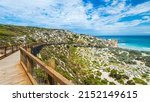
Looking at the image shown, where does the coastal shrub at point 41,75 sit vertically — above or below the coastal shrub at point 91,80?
above

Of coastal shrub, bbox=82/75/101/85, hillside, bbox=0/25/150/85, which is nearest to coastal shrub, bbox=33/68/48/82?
hillside, bbox=0/25/150/85

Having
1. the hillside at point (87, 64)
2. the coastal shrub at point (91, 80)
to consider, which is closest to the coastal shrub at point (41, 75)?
the hillside at point (87, 64)

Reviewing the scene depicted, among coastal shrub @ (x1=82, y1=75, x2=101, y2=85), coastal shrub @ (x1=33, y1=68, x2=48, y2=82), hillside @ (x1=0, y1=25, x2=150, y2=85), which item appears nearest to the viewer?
coastal shrub @ (x1=33, y1=68, x2=48, y2=82)

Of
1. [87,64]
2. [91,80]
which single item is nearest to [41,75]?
[91,80]

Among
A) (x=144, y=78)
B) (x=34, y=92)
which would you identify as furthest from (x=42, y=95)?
(x=144, y=78)

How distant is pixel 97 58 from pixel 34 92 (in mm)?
72868

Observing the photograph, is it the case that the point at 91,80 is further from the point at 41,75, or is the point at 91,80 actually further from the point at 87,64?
the point at 41,75

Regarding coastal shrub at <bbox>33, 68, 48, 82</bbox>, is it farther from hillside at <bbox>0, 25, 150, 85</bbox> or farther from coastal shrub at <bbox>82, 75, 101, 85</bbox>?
coastal shrub at <bbox>82, 75, 101, 85</bbox>

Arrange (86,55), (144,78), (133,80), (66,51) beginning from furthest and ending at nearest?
(86,55) < (66,51) < (144,78) < (133,80)

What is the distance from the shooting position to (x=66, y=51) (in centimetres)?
7350

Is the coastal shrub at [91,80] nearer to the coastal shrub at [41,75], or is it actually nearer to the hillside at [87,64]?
the hillside at [87,64]

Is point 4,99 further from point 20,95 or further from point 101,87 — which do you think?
point 101,87

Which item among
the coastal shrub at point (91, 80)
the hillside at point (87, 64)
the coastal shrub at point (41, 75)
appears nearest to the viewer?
the coastal shrub at point (41, 75)

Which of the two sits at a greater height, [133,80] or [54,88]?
[54,88]
